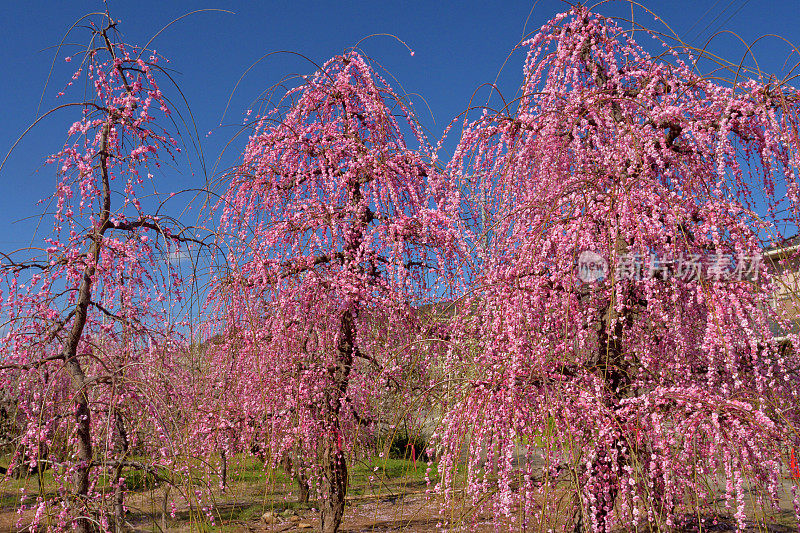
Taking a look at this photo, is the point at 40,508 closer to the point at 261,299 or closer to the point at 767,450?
the point at 261,299

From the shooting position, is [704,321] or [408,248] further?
[408,248]

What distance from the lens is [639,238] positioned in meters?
3.46

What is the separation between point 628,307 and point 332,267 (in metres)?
3.36

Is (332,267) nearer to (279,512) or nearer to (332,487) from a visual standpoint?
(332,487)

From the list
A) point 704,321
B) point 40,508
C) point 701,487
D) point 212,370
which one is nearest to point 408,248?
point 704,321

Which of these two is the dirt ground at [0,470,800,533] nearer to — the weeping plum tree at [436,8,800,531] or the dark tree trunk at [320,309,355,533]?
the dark tree trunk at [320,309,355,533]

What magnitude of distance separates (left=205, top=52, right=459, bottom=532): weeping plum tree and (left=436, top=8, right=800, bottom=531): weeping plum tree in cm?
160

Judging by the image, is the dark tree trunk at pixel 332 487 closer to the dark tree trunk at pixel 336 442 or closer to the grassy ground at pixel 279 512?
the dark tree trunk at pixel 336 442

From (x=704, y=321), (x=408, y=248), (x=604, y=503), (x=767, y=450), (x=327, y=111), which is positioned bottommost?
(x=604, y=503)

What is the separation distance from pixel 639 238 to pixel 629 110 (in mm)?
1515

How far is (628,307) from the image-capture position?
405 cm

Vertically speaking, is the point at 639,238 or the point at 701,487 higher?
the point at 639,238

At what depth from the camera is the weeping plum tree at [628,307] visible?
10.8 feet

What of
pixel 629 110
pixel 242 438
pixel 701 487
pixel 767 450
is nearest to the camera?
pixel 767 450
